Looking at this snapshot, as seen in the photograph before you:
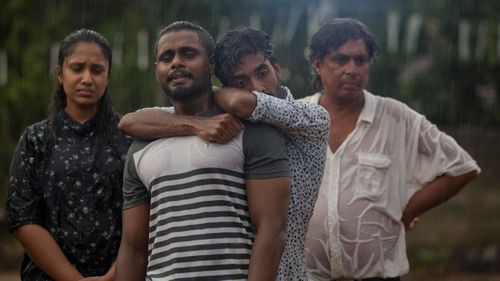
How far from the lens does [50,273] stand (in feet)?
15.8

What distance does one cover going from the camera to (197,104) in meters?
4.08

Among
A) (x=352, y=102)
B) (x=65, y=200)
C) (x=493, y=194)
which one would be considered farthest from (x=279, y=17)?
(x=65, y=200)

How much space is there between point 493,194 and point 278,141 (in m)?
8.06

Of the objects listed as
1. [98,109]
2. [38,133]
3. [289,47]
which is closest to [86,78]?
[98,109]

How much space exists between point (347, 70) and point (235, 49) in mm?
1496

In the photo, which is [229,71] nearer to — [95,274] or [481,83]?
[95,274]

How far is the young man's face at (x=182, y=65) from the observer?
4.00m

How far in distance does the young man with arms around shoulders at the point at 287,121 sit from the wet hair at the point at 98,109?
0.81m

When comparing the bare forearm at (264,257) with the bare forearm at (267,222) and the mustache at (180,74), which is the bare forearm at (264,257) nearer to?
the bare forearm at (267,222)

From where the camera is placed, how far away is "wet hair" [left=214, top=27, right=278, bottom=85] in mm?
4062

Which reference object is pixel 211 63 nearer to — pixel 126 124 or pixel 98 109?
pixel 126 124

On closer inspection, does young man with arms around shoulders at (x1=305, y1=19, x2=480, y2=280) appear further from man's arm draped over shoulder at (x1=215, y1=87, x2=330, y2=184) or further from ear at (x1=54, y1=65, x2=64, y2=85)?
ear at (x1=54, y1=65, x2=64, y2=85)

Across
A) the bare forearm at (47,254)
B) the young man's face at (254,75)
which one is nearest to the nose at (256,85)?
the young man's face at (254,75)

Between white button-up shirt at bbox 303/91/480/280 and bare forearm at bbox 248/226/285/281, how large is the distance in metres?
1.45
